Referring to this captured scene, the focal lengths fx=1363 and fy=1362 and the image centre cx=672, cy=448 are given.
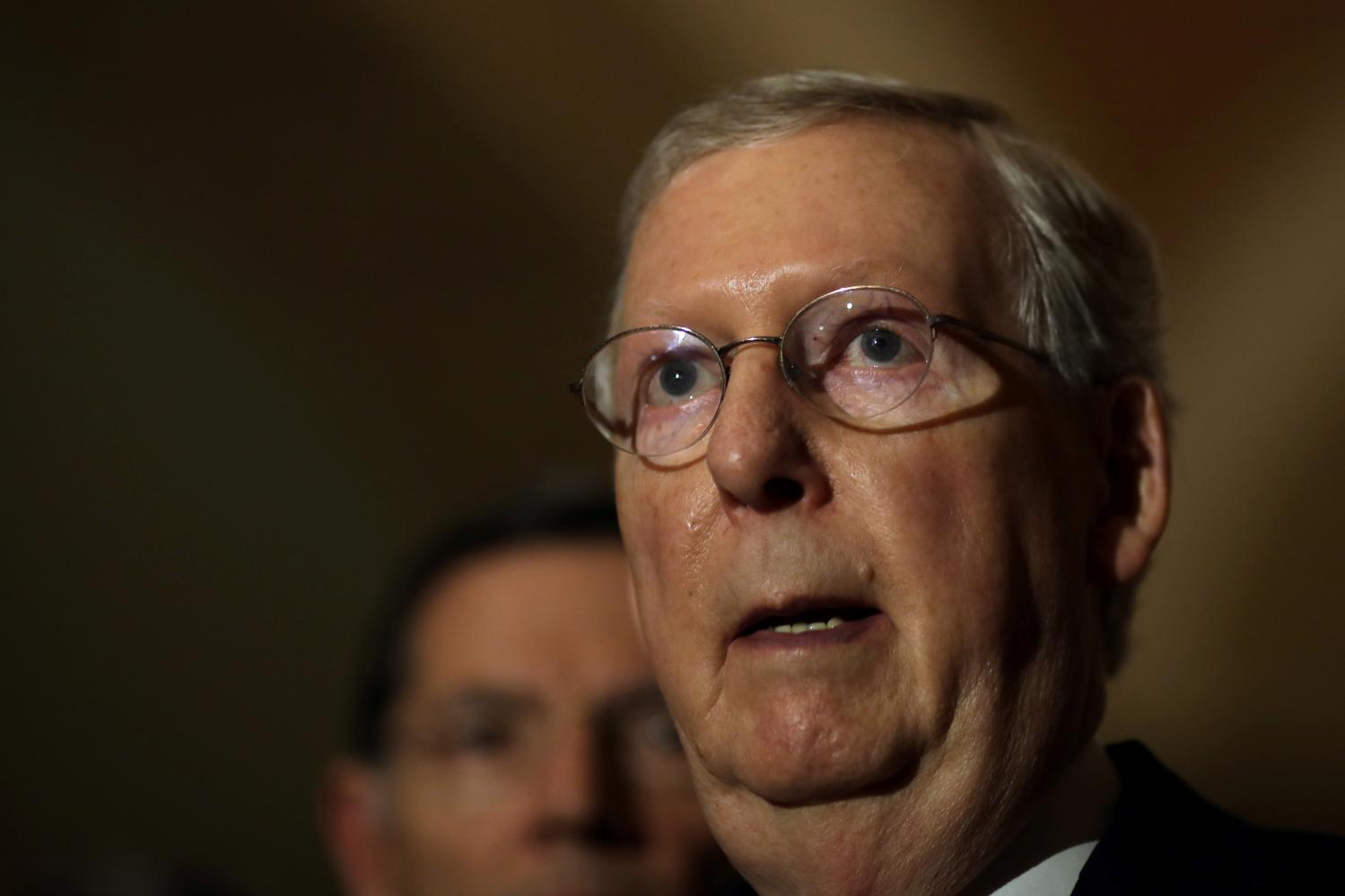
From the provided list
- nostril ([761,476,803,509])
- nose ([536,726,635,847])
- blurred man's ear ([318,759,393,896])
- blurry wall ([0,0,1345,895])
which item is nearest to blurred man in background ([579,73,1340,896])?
nostril ([761,476,803,509])

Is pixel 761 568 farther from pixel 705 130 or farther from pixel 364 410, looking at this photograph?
pixel 364 410

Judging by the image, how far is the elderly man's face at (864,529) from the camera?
3.78 feet

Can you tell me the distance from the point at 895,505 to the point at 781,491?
0.10 m

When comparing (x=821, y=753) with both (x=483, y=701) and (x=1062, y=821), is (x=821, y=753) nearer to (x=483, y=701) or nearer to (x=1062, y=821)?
(x=1062, y=821)

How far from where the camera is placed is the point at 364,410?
11.1 ft

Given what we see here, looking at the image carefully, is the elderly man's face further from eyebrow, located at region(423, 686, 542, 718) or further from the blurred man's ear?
the blurred man's ear

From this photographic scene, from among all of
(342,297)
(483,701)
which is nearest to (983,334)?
(483,701)

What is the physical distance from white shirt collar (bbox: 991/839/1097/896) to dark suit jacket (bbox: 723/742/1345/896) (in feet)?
0.12

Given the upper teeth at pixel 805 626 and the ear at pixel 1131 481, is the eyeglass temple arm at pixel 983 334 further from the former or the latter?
the upper teeth at pixel 805 626

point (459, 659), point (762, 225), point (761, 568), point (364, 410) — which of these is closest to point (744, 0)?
point (364, 410)


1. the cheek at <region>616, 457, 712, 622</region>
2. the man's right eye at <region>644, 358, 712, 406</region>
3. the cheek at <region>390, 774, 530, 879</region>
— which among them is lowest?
the cheek at <region>390, 774, 530, 879</region>

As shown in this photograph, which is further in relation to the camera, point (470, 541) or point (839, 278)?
point (470, 541)

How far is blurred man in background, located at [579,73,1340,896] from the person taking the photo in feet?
3.80

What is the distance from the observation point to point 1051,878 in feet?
4.03
